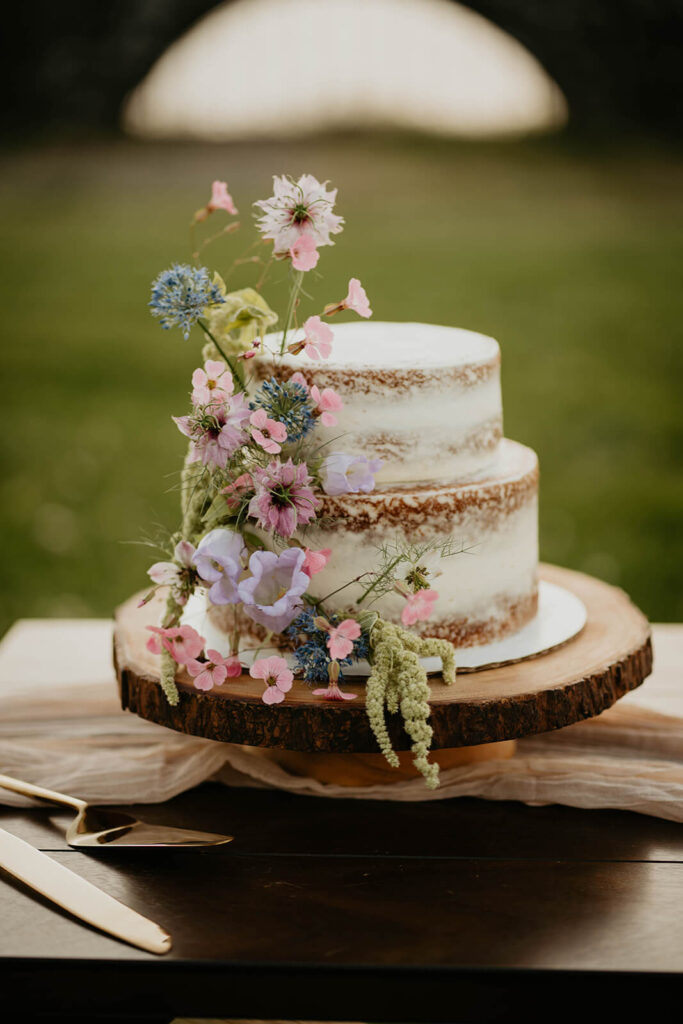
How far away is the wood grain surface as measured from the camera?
49.4 inches

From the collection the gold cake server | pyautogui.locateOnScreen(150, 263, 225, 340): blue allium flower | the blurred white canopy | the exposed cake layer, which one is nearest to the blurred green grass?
the blurred white canopy

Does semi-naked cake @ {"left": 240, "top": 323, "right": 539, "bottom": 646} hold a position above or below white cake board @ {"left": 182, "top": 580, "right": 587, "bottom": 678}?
above

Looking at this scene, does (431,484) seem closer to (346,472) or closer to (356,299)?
(346,472)

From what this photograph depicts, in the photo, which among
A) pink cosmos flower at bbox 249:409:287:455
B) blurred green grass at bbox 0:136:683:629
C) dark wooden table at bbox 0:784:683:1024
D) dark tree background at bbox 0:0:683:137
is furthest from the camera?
dark tree background at bbox 0:0:683:137

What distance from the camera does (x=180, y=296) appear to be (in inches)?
48.9

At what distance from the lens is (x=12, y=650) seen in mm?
1948

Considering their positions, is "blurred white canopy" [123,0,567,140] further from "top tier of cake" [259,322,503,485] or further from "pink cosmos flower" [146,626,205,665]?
"pink cosmos flower" [146,626,205,665]

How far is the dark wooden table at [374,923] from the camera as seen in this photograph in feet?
3.42

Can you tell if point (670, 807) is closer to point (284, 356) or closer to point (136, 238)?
point (284, 356)

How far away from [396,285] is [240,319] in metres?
3.77

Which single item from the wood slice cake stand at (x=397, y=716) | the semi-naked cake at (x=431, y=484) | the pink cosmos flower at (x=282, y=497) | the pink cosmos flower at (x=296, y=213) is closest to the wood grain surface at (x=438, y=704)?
the wood slice cake stand at (x=397, y=716)

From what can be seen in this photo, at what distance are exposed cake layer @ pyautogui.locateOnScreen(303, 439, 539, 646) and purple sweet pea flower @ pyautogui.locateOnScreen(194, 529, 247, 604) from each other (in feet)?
0.38

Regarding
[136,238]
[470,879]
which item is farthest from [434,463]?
[136,238]

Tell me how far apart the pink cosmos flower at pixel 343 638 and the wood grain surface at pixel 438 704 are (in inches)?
2.4
